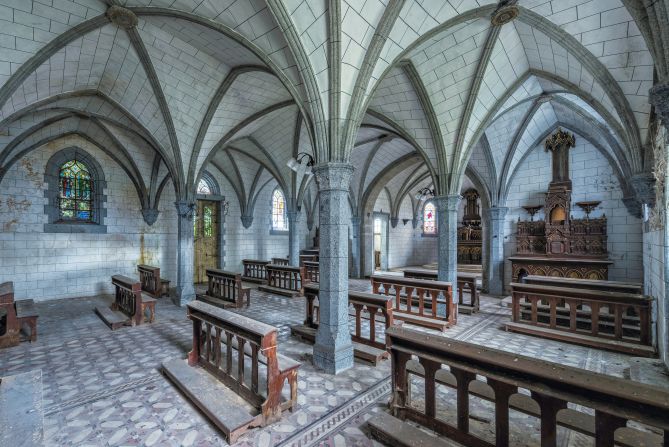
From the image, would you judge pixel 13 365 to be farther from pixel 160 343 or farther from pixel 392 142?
pixel 392 142

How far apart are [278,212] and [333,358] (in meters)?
11.3

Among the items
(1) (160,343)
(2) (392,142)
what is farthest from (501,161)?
(1) (160,343)

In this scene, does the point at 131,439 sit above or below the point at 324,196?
below

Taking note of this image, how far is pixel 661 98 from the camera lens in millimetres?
2354

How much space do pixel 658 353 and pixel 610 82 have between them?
410 cm

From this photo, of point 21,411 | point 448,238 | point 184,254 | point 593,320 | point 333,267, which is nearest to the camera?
point 21,411

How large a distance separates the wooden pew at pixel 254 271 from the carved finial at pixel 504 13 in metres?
9.30

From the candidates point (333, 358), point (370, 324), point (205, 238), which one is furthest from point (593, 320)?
point (205, 238)

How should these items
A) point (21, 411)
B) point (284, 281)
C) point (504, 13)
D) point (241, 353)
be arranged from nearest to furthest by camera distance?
point (21, 411)
point (241, 353)
point (504, 13)
point (284, 281)

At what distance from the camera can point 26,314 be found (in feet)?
17.7

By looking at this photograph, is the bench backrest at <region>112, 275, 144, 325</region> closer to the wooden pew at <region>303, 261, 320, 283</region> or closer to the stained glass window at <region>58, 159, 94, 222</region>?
the stained glass window at <region>58, 159, 94, 222</region>

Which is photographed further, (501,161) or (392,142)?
(392,142)

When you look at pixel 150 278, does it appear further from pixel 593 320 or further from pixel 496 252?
pixel 496 252

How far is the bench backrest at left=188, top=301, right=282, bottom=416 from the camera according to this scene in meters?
2.93
